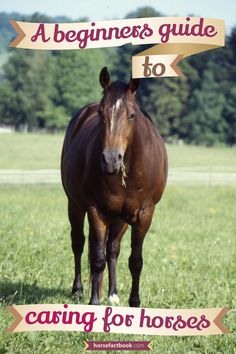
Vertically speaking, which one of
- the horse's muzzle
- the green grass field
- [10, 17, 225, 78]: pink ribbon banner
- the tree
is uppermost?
the tree

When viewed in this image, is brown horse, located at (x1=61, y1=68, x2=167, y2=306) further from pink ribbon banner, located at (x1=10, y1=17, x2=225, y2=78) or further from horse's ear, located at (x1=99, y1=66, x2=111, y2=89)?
pink ribbon banner, located at (x1=10, y1=17, x2=225, y2=78)

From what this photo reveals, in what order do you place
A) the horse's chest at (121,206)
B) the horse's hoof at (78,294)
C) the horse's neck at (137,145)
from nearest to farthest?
the horse's neck at (137,145) < the horse's chest at (121,206) < the horse's hoof at (78,294)

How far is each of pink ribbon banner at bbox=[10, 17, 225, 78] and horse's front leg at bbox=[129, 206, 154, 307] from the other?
1479 mm

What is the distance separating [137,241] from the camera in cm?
636

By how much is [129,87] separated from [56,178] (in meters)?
23.7

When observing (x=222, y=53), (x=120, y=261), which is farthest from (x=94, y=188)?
(x=222, y=53)

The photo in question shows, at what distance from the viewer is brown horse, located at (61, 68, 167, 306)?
523 centimetres

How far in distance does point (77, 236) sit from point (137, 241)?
5.96ft

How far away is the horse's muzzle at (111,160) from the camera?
4.98 m

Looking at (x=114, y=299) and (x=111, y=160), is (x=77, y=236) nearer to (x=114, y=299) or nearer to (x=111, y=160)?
(x=114, y=299)

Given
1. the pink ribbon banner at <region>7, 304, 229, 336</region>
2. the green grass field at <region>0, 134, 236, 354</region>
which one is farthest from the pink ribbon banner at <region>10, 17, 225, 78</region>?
the green grass field at <region>0, 134, 236, 354</region>

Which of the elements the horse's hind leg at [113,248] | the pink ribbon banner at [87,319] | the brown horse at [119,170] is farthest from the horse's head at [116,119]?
the horse's hind leg at [113,248]

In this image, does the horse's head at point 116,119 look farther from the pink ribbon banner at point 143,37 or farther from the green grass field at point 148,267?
the green grass field at point 148,267

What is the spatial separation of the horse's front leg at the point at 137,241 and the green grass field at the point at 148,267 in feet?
2.03
